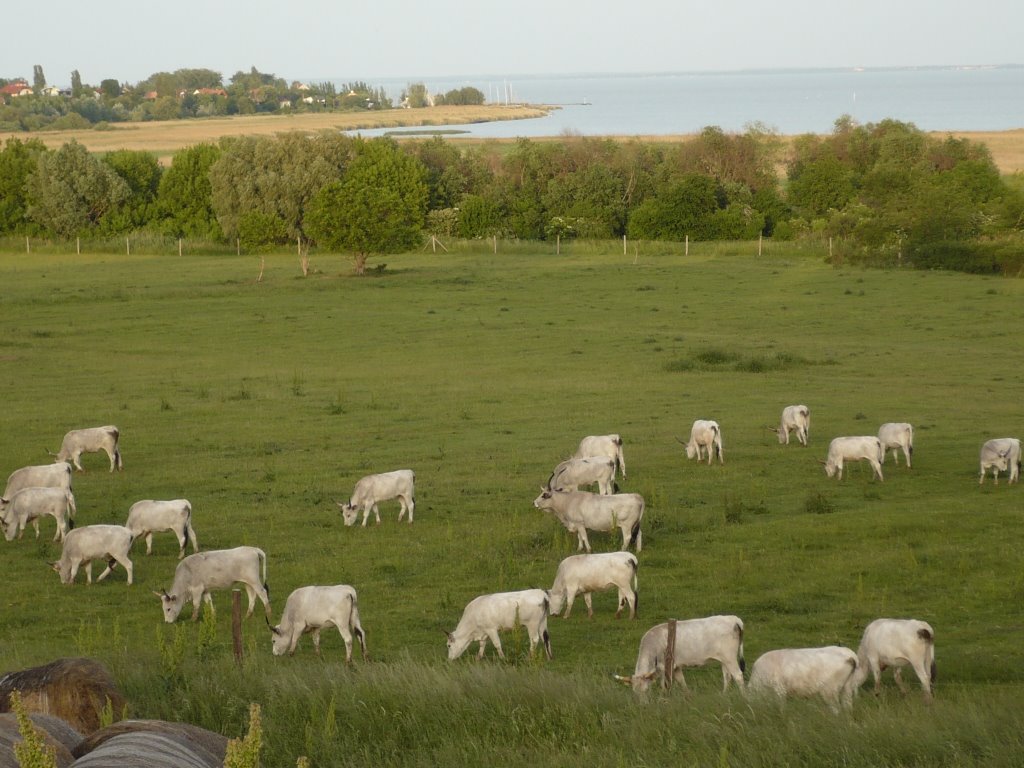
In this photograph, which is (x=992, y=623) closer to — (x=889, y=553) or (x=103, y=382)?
(x=889, y=553)

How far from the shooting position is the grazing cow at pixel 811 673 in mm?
11555

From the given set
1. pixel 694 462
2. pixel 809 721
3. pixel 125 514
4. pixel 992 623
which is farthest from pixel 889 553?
pixel 125 514

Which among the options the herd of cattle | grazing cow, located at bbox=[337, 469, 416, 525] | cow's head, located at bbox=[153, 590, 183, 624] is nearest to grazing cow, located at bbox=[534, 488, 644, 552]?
the herd of cattle

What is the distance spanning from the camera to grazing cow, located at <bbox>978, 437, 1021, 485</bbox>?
21.9 meters

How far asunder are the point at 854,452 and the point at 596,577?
8937 millimetres

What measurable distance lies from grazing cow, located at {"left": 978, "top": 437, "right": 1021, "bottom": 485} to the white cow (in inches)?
188

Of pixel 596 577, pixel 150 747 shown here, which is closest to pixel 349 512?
pixel 596 577

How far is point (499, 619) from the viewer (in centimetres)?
1412

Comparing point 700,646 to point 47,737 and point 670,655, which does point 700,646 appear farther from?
point 47,737

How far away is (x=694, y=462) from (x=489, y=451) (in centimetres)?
433

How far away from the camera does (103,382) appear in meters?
34.9

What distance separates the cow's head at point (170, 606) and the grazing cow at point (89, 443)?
9.29m

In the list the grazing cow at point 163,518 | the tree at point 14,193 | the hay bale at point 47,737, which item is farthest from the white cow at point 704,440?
the tree at point 14,193

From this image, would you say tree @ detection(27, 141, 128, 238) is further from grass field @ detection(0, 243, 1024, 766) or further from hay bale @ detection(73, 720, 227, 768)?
hay bale @ detection(73, 720, 227, 768)
